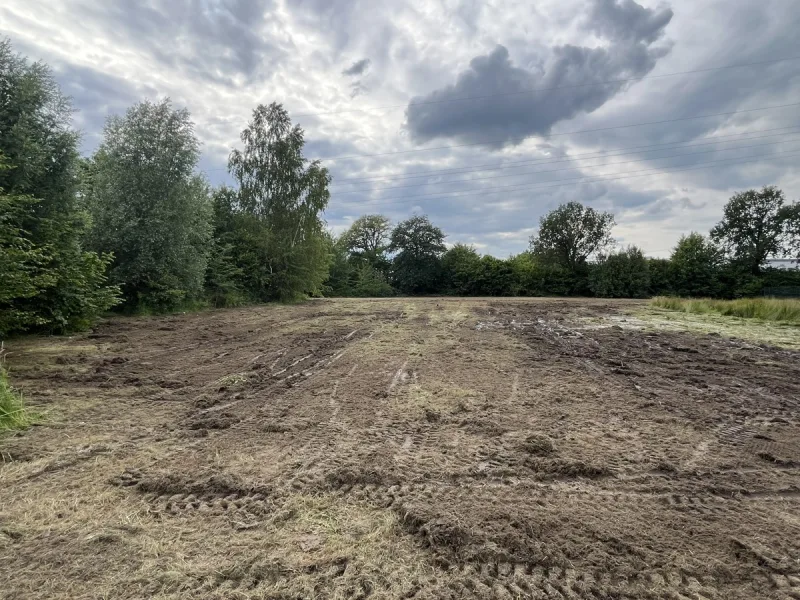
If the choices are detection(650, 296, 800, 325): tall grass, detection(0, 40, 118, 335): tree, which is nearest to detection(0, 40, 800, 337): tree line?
detection(0, 40, 118, 335): tree

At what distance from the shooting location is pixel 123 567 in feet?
6.53

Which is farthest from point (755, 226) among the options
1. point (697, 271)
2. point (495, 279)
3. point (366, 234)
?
point (366, 234)

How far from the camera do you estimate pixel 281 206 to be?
924 inches

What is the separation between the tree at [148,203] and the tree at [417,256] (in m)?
29.7

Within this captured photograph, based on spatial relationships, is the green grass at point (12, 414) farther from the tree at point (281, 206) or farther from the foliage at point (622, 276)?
the foliage at point (622, 276)

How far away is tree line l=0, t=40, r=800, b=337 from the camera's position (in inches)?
339

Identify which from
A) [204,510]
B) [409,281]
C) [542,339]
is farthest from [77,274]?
[409,281]

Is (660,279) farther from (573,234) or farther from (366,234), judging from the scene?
(366,234)

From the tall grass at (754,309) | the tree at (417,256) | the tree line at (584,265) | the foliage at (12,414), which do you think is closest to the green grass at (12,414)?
the foliage at (12,414)

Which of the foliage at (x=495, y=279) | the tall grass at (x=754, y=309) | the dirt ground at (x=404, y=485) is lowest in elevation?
the dirt ground at (x=404, y=485)

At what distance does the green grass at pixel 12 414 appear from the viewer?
369 centimetres

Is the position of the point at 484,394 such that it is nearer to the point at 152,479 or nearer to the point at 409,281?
the point at 152,479

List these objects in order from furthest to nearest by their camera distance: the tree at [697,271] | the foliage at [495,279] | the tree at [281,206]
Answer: the foliage at [495,279], the tree at [697,271], the tree at [281,206]

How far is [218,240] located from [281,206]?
18.8 ft
